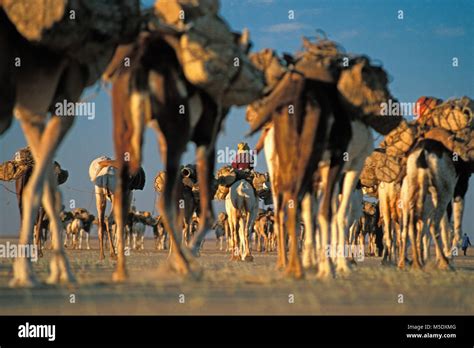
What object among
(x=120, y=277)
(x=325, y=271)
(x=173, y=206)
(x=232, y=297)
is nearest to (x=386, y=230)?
(x=325, y=271)

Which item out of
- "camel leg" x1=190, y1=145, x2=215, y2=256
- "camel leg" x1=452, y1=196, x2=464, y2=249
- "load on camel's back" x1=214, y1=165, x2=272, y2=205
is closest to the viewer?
"camel leg" x1=190, y1=145, x2=215, y2=256

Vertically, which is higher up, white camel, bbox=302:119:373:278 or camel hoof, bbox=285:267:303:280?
white camel, bbox=302:119:373:278

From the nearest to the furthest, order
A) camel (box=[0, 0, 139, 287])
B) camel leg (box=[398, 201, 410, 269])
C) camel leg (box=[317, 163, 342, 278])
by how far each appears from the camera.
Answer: camel (box=[0, 0, 139, 287])
camel leg (box=[317, 163, 342, 278])
camel leg (box=[398, 201, 410, 269])

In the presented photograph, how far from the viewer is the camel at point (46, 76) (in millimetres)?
10188

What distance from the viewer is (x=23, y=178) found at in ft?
79.3

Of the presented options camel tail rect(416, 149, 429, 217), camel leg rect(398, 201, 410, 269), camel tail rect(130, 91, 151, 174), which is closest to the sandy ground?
camel tail rect(130, 91, 151, 174)

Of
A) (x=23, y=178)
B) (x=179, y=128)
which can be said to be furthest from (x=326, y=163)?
(x=23, y=178)

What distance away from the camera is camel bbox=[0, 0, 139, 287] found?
33.4 ft

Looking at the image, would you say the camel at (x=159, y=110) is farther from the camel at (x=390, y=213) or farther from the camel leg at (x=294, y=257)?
the camel at (x=390, y=213)

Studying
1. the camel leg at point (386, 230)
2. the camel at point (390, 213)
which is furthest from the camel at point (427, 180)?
the camel leg at point (386, 230)

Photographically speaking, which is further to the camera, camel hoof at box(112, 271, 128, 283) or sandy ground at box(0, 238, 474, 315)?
camel hoof at box(112, 271, 128, 283)

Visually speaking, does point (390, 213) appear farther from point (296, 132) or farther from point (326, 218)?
point (296, 132)

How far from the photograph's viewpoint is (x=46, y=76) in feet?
35.2

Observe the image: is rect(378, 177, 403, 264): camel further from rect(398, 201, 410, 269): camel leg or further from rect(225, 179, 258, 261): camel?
rect(225, 179, 258, 261): camel
